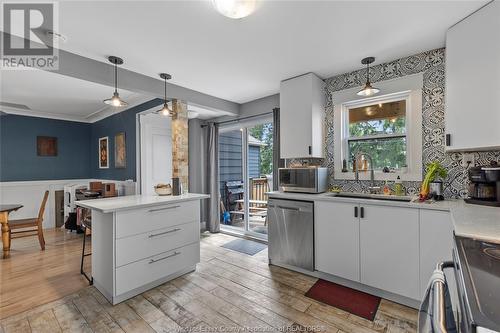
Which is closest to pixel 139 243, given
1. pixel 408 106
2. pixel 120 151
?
pixel 120 151

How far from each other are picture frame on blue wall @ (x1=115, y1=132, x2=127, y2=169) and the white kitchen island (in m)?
2.43

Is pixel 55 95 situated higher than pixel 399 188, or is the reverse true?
pixel 55 95

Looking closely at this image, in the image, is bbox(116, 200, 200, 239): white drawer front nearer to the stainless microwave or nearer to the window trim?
the stainless microwave

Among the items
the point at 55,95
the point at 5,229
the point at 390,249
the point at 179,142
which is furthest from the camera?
the point at 55,95

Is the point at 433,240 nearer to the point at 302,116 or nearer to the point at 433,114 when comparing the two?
the point at 433,114

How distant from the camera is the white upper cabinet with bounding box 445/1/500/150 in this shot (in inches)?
67.4

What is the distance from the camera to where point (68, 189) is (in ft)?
16.3

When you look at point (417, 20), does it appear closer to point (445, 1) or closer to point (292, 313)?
point (445, 1)

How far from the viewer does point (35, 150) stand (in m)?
5.16

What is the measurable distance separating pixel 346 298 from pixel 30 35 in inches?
152

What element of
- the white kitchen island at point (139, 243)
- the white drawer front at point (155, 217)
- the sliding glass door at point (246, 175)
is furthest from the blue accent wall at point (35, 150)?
the white drawer front at point (155, 217)

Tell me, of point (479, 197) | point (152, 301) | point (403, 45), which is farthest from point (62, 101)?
point (479, 197)

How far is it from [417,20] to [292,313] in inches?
109

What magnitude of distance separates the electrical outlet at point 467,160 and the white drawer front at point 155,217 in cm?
292
